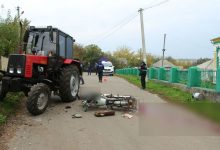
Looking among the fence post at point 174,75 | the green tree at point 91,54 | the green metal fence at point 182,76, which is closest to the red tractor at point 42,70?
the green metal fence at point 182,76

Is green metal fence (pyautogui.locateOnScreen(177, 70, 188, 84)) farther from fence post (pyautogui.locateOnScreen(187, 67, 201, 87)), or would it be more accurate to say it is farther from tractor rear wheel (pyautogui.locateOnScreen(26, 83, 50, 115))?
tractor rear wheel (pyautogui.locateOnScreen(26, 83, 50, 115))

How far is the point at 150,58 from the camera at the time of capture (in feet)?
363

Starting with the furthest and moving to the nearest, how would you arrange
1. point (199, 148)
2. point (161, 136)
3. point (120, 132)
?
point (120, 132) → point (161, 136) → point (199, 148)

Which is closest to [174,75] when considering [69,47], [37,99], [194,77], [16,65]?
[194,77]

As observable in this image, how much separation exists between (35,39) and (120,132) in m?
5.65

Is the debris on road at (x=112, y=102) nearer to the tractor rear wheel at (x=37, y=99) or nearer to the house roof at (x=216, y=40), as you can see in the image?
the tractor rear wheel at (x=37, y=99)

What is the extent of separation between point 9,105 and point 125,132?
4.92 m

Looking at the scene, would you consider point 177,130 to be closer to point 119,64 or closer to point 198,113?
point 198,113

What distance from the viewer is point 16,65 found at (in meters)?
11.7

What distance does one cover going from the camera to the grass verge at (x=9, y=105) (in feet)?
34.5

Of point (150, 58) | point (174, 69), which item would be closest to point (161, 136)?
point (174, 69)

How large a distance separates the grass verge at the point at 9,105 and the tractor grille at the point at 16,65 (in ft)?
3.75

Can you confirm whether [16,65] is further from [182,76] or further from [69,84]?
[182,76]

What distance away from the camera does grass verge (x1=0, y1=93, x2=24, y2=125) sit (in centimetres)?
1052
